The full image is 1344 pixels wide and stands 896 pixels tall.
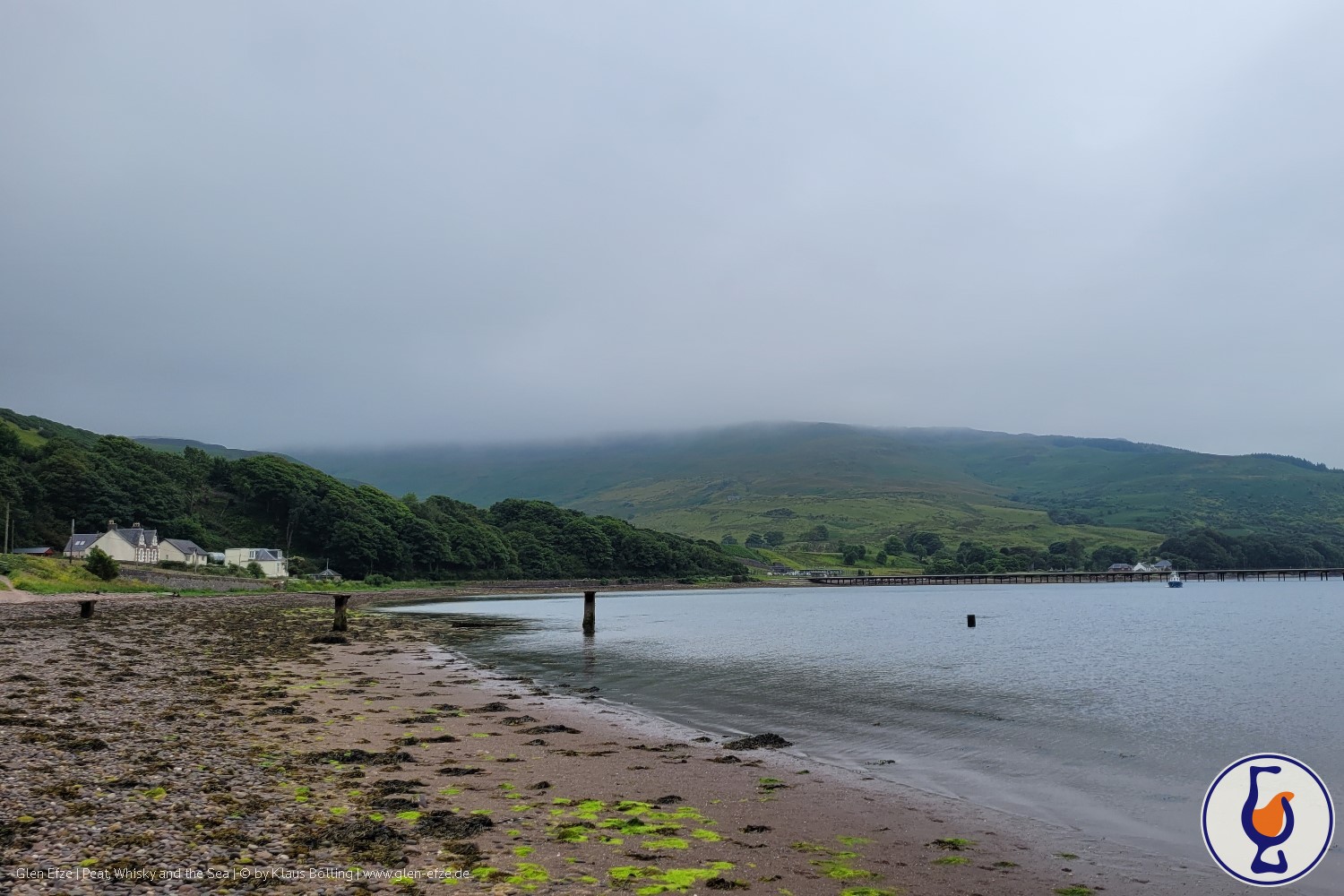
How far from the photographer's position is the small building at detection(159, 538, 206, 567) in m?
111

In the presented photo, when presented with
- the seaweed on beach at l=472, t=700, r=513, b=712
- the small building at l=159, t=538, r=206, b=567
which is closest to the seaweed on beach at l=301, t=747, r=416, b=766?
the seaweed on beach at l=472, t=700, r=513, b=712

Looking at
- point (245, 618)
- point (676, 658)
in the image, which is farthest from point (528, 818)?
point (245, 618)

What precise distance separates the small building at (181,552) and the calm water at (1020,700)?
78.6 meters

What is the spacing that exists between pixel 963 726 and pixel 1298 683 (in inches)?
732

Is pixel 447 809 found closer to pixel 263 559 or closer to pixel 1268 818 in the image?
pixel 1268 818

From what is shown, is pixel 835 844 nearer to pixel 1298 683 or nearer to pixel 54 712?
pixel 54 712

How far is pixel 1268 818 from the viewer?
675 cm

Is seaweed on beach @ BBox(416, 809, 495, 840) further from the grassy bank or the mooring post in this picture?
the grassy bank

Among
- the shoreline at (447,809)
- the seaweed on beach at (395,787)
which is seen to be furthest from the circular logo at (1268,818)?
the seaweed on beach at (395,787)

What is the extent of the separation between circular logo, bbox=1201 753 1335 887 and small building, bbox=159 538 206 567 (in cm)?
12404

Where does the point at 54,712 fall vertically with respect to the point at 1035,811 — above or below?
above

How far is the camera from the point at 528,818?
36.2 feet

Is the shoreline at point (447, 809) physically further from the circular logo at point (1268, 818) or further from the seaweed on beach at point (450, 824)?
the circular logo at point (1268, 818)

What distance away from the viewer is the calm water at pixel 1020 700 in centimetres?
1510
